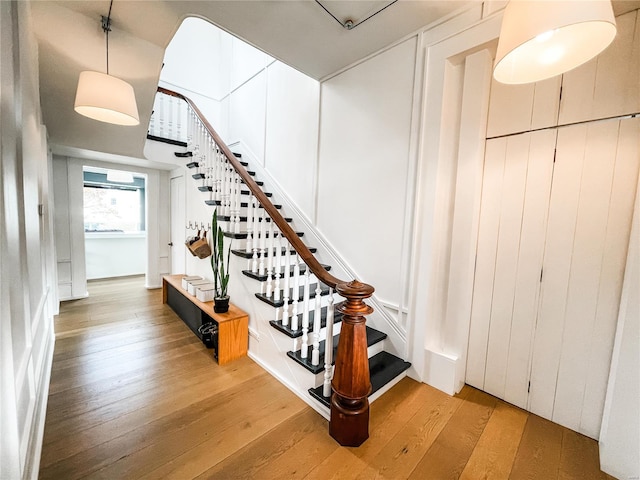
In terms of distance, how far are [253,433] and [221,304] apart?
1.16 m

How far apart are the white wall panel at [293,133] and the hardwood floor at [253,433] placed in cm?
191

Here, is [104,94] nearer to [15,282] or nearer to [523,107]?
[15,282]

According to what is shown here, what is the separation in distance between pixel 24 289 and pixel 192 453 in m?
1.17

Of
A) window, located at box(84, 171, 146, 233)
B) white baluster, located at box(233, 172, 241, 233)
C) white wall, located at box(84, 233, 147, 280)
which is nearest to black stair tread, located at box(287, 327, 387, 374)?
white baluster, located at box(233, 172, 241, 233)

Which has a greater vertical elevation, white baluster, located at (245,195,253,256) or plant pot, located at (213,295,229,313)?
white baluster, located at (245,195,253,256)

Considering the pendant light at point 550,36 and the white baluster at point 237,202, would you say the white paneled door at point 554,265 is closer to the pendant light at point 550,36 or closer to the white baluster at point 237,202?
the pendant light at point 550,36

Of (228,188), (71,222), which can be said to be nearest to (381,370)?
(228,188)

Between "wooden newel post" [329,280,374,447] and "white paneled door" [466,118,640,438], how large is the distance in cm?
104

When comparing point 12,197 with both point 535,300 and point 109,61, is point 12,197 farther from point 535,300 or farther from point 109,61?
point 535,300

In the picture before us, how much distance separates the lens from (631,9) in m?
1.37

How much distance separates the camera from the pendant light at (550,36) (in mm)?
856

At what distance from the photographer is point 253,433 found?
4.96ft

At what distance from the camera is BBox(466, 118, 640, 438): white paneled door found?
1.43 metres

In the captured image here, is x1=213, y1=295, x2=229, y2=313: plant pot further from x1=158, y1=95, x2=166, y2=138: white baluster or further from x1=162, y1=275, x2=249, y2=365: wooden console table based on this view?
x1=158, y1=95, x2=166, y2=138: white baluster
